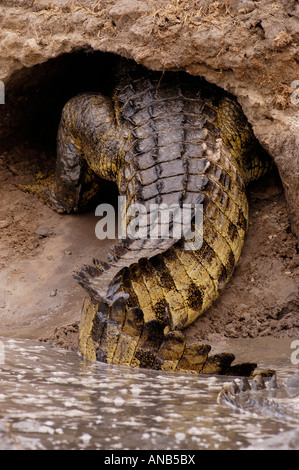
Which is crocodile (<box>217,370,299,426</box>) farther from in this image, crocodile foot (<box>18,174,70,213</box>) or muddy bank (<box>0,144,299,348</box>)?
crocodile foot (<box>18,174,70,213</box>)

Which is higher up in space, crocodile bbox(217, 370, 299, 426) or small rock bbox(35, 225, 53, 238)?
crocodile bbox(217, 370, 299, 426)

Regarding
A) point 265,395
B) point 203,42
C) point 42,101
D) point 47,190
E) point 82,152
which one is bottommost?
point 47,190

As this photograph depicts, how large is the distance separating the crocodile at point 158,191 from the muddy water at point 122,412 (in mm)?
148

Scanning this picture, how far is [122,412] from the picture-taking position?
1.87 meters

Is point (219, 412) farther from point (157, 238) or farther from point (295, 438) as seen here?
point (157, 238)

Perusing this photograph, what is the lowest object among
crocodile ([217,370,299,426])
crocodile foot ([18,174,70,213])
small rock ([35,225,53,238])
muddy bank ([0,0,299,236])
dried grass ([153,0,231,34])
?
small rock ([35,225,53,238])

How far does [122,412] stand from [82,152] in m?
2.52

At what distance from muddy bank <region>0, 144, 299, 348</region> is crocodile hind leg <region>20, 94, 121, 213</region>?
13 cm

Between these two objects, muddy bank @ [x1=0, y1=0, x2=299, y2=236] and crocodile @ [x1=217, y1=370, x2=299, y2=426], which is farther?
muddy bank @ [x1=0, y1=0, x2=299, y2=236]

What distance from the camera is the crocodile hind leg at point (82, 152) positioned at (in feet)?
12.5

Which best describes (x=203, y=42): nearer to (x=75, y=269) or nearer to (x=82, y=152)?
(x=82, y=152)

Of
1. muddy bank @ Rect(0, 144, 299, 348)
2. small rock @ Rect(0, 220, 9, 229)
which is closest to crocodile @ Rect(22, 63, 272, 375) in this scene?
muddy bank @ Rect(0, 144, 299, 348)

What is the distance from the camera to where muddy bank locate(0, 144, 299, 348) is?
315 cm

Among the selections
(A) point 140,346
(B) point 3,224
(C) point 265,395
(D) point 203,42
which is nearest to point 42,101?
(B) point 3,224
